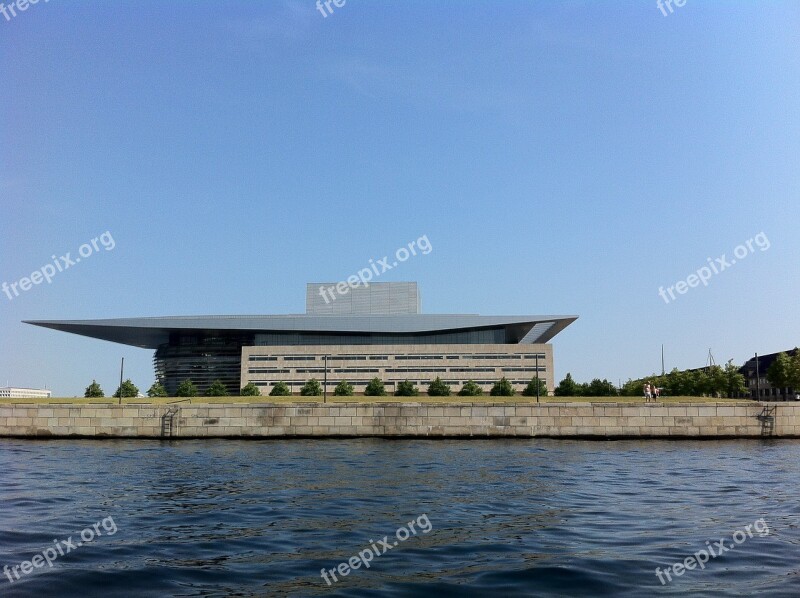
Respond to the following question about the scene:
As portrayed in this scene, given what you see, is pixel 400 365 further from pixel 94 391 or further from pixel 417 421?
pixel 417 421

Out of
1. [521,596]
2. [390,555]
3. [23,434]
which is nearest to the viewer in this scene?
[521,596]

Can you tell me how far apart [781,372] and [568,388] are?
28.0m

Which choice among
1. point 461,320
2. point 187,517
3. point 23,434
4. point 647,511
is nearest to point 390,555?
point 187,517

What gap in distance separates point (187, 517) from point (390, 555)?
4433 mm

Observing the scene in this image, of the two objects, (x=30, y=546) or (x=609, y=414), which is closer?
(x=30, y=546)

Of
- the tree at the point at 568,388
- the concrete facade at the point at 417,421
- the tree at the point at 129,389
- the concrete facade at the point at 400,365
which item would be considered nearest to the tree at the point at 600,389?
the tree at the point at 568,388

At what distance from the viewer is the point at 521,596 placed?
21.7 feet

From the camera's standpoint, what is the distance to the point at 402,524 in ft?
34.0

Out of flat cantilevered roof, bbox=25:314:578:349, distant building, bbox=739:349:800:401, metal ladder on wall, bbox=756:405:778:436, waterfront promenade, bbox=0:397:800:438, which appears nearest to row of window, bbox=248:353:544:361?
flat cantilevered roof, bbox=25:314:578:349

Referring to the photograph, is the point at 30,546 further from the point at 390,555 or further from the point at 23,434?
the point at 23,434

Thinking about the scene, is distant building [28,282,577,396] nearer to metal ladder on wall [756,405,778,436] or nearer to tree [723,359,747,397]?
tree [723,359,747,397]

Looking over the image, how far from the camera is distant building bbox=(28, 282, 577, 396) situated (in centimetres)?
8856

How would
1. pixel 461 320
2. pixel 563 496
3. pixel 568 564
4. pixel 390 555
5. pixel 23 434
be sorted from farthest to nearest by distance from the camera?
pixel 461 320, pixel 23 434, pixel 563 496, pixel 390 555, pixel 568 564

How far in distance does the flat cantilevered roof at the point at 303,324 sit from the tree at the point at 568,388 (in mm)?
17375
